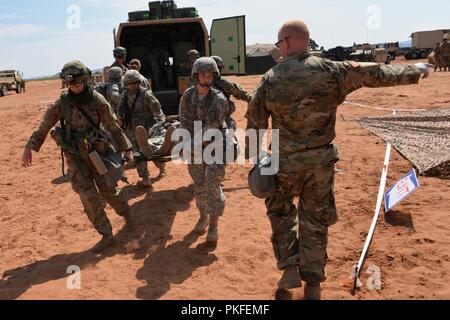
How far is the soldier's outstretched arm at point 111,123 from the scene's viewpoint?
14.9 feet

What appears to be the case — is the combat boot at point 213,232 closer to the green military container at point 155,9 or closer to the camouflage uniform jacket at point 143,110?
the camouflage uniform jacket at point 143,110

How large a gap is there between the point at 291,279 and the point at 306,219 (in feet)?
1.50

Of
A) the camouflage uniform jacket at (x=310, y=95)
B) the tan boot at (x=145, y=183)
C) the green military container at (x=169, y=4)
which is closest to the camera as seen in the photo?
the camouflage uniform jacket at (x=310, y=95)

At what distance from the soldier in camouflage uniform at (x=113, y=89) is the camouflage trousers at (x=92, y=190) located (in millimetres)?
2194

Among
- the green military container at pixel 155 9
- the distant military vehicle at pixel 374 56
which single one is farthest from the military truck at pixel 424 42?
the green military container at pixel 155 9

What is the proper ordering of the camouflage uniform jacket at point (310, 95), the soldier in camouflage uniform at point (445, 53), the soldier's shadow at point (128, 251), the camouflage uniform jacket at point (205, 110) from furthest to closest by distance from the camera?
the soldier in camouflage uniform at point (445, 53)
the camouflage uniform jacket at point (205, 110)
the soldier's shadow at point (128, 251)
the camouflage uniform jacket at point (310, 95)

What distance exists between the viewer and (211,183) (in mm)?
4383

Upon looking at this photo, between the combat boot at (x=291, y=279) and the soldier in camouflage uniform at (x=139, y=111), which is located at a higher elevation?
the soldier in camouflage uniform at (x=139, y=111)

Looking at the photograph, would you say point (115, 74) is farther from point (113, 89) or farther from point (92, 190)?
point (92, 190)

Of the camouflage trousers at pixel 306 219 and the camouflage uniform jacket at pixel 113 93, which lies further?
the camouflage uniform jacket at pixel 113 93

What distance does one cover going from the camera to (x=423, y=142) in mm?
7227

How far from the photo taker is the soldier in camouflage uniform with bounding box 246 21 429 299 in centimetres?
300

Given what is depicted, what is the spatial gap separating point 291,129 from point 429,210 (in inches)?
108

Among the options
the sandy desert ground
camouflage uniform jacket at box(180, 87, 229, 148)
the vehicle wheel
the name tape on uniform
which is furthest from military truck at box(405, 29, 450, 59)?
camouflage uniform jacket at box(180, 87, 229, 148)
